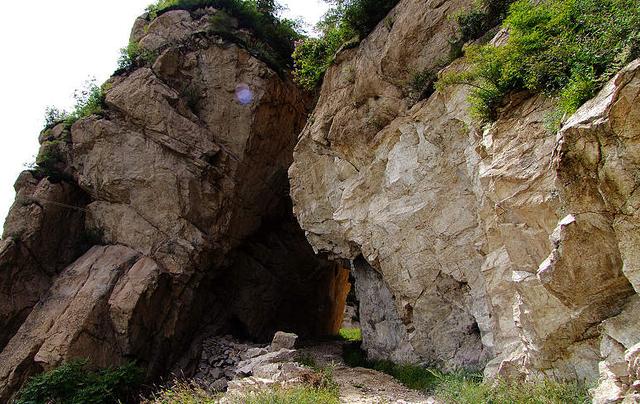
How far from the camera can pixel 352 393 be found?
29.1 ft

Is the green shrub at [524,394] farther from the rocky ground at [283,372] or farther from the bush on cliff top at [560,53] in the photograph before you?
Result: the bush on cliff top at [560,53]

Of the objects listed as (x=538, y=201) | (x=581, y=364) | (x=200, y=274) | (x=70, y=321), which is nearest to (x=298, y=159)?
(x=200, y=274)

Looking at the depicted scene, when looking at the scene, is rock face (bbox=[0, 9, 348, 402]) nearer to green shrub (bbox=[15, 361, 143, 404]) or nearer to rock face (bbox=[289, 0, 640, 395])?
green shrub (bbox=[15, 361, 143, 404])

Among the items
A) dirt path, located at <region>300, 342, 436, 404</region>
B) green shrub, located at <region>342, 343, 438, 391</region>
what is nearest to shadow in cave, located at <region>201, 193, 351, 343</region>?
green shrub, located at <region>342, 343, 438, 391</region>

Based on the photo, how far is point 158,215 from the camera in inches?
639

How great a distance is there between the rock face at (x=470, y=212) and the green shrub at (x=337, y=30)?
61cm

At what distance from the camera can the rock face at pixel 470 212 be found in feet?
14.6

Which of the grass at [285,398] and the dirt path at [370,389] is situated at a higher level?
the grass at [285,398]

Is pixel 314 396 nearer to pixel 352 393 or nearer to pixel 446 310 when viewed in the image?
pixel 352 393

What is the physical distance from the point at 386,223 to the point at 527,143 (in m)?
5.15

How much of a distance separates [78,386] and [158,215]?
599cm

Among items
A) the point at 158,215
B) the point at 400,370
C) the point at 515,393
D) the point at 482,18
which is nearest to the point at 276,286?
the point at 158,215

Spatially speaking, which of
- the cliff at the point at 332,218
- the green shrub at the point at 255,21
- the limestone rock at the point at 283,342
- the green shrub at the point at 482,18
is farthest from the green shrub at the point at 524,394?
the green shrub at the point at 255,21

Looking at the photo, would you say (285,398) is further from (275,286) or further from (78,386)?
(275,286)
